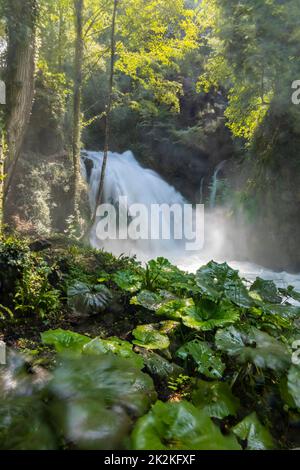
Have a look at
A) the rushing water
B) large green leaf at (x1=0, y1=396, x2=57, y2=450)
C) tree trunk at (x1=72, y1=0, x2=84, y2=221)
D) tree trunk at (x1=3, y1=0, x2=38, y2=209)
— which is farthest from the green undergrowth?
the rushing water

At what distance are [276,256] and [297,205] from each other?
1678 mm

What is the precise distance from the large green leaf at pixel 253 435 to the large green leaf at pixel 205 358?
42 centimetres

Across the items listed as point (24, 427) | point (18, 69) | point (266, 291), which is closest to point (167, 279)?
point (266, 291)

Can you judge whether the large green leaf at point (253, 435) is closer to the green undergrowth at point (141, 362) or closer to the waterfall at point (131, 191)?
the green undergrowth at point (141, 362)

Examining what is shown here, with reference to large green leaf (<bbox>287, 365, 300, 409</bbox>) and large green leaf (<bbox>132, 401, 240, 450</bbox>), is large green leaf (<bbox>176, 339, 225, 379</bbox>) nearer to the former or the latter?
large green leaf (<bbox>287, 365, 300, 409</bbox>)

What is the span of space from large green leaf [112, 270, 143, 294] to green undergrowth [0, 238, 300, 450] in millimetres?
13

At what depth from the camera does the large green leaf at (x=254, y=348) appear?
76.8 inches

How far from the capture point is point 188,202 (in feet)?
50.0

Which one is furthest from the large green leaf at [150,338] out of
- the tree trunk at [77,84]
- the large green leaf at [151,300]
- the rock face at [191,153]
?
the rock face at [191,153]

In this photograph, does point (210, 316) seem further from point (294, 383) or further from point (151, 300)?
point (294, 383)

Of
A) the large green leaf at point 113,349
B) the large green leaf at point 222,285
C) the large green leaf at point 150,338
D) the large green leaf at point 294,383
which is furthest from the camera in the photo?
the large green leaf at point 222,285

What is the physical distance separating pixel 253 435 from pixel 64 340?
1.30 metres

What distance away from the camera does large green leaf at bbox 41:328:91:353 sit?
7.21 ft

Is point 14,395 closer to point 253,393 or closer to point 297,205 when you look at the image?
point 253,393
